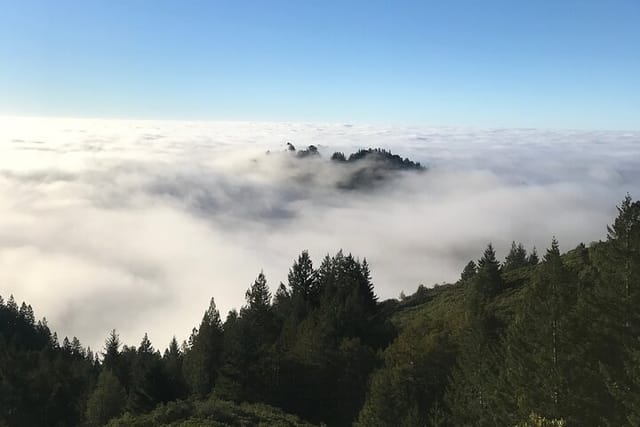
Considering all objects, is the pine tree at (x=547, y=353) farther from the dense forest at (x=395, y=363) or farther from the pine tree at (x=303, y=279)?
the pine tree at (x=303, y=279)

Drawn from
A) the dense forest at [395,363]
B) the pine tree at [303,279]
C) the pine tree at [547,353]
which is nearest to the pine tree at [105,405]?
the dense forest at [395,363]

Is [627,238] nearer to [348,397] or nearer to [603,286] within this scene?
[603,286]

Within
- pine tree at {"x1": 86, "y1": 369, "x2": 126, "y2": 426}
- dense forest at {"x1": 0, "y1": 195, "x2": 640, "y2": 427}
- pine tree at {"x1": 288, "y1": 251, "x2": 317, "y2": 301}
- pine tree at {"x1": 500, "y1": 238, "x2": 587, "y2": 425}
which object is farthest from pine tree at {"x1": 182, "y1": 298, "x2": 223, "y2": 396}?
pine tree at {"x1": 500, "y1": 238, "x2": 587, "y2": 425}

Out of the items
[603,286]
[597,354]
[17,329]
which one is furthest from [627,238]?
[17,329]

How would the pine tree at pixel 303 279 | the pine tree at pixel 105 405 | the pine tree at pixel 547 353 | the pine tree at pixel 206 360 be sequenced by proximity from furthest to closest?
the pine tree at pixel 303 279
the pine tree at pixel 206 360
the pine tree at pixel 105 405
the pine tree at pixel 547 353

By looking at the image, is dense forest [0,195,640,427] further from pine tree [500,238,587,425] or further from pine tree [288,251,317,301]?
pine tree [288,251,317,301]

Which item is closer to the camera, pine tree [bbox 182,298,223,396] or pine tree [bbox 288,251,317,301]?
pine tree [bbox 182,298,223,396]

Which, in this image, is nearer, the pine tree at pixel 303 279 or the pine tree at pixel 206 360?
the pine tree at pixel 206 360

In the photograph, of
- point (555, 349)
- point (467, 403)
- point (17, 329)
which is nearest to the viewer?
point (555, 349)

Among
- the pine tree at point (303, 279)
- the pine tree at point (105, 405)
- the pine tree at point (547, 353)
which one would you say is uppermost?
the pine tree at point (547, 353)
